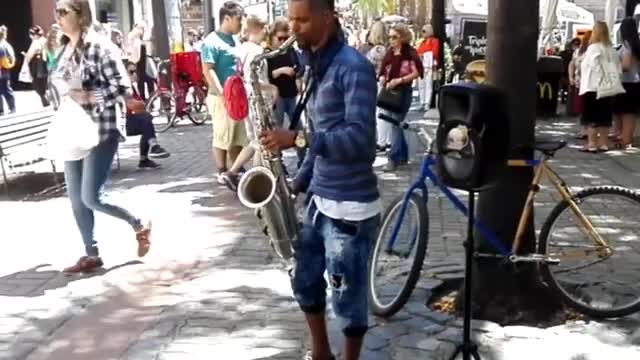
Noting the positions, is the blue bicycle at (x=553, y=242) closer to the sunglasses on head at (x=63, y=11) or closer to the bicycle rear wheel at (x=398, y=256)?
the bicycle rear wheel at (x=398, y=256)

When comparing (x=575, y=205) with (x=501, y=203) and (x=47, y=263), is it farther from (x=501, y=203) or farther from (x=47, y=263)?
(x=47, y=263)

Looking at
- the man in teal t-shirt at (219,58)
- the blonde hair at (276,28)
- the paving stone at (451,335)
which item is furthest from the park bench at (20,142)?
the paving stone at (451,335)

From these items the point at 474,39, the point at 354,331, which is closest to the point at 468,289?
the point at 354,331

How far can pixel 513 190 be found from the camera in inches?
192

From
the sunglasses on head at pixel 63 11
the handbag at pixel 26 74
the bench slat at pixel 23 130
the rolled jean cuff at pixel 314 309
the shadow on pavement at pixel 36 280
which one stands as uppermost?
the sunglasses on head at pixel 63 11

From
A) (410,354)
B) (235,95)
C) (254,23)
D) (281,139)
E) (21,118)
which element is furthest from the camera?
(21,118)

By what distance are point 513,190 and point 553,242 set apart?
435 mm

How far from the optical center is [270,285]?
564 centimetres

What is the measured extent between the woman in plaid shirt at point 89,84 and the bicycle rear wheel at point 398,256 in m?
1.97

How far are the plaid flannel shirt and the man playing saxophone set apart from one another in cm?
228

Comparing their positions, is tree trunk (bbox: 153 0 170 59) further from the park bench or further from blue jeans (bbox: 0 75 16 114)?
the park bench

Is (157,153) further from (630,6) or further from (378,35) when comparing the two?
(630,6)

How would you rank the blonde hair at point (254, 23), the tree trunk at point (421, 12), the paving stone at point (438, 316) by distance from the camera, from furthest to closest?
the tree trunk at point (421, 12) < the blonde hair at point (254, 23) < the paving stone at point (438, 316)

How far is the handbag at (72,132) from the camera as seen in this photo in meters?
5.64
